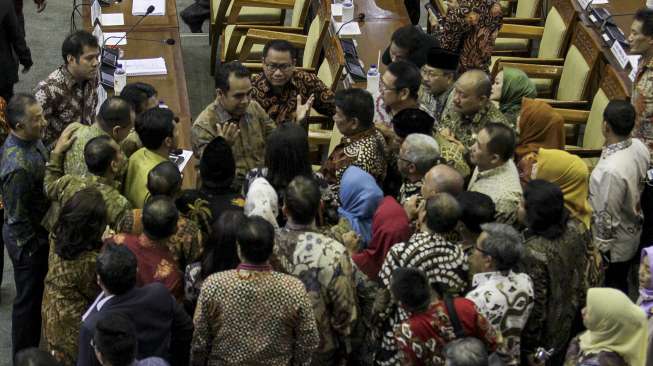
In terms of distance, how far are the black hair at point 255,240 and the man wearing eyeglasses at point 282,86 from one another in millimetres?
2019

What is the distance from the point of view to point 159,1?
7.54 meters

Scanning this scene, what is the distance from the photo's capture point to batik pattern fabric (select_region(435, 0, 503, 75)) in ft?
21.0

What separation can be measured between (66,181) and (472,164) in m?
2.09

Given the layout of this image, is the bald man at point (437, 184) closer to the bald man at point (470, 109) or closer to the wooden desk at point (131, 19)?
the bald man at point (470, 109)

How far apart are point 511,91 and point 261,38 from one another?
2138 mm

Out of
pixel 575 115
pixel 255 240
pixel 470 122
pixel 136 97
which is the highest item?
pixel 255 240

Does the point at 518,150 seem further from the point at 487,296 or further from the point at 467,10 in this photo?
the point at 487,296

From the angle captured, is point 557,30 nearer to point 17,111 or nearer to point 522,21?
point 522,21

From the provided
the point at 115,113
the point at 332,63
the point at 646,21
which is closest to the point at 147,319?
the point at 115,113

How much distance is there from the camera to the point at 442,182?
447cm

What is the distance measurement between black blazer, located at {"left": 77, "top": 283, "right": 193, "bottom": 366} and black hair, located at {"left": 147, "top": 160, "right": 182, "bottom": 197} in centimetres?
62

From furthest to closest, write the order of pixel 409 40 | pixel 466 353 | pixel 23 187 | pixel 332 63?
pixel 332 63, pixel 409 40, pixel 23 187, pixel 466 353

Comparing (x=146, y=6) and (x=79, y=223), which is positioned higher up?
(x=79, y=223)

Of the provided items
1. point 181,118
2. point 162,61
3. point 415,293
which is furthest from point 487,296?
point 162,61
